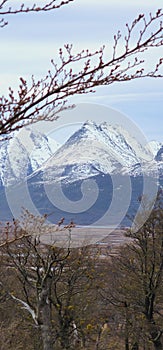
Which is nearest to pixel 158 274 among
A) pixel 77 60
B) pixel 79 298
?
pixel 79 298

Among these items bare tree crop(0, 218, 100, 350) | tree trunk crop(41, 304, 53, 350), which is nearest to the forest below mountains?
bare tree crop(0, 218, 100, 350)

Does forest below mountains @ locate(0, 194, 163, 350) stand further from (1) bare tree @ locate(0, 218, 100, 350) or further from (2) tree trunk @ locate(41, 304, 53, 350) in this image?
(2) tree trunk @ locate(41, 304, 53, 350)

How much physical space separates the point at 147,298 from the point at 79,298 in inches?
107

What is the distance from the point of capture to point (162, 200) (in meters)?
18.2

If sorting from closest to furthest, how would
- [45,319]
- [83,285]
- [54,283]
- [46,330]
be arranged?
[46,330], [45,319], [54,283], [83,285]

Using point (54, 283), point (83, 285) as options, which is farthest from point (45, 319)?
point (83, 285)

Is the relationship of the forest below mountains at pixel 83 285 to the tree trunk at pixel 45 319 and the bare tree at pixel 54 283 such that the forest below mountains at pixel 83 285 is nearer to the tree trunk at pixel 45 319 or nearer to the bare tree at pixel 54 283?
the bare tree at pixel 54 283

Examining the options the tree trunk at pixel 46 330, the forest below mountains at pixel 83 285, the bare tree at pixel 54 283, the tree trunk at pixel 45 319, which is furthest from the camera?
the forest below mountains at pixel 83 285

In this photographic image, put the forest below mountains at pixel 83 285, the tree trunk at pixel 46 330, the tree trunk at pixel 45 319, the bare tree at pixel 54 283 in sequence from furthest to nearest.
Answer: the forest below mountains at pixel 83 285
the bare tree at pixel 54 283
the tree trunk at pixel 46 330
the tree trunk at pixel 45 319

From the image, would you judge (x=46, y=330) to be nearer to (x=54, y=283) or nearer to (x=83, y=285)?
(x=54, y=283)

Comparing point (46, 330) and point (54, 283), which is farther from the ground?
point (54, 283)

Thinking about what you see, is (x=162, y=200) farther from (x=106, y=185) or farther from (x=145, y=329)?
(x=106, y=185)

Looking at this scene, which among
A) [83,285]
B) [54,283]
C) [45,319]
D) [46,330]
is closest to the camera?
[46,330]

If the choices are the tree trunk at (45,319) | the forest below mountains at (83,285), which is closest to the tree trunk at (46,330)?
the tree trunk at (45,319)
